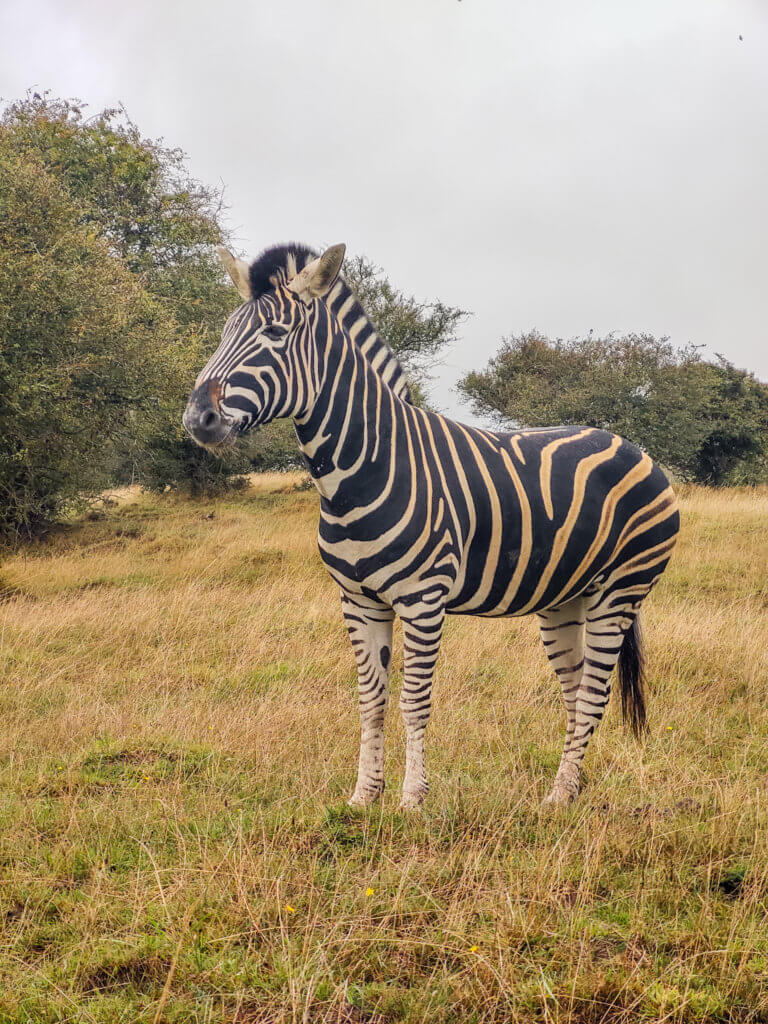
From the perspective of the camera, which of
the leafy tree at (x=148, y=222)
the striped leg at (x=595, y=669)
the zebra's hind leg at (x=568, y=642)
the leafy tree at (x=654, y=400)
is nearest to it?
the striped leg at (x=595, y=669)

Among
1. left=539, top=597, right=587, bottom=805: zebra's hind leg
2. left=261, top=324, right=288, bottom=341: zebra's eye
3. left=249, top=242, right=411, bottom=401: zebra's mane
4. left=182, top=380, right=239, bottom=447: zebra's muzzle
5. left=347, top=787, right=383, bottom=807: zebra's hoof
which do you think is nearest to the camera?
left=182, top=380, right=239, bottom=447: zebra's muzzle

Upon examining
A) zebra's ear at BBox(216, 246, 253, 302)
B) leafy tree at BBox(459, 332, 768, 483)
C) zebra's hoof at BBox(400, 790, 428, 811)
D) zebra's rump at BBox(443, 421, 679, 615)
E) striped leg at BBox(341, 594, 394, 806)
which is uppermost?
leafy tree at BBox(459, 332, 768, 483)

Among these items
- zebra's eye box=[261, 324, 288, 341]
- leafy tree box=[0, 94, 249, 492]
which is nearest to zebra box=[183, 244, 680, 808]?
zebra's eye box=[261, 324, 288, 341]

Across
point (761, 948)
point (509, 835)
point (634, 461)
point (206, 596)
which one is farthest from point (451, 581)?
point (206, 596)

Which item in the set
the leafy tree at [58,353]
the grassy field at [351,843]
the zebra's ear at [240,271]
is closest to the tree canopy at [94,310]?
the leafy tree at [58,353]

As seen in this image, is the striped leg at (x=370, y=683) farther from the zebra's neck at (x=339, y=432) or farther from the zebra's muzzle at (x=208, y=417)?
the zebra's muzzle at (x=208, y=417)

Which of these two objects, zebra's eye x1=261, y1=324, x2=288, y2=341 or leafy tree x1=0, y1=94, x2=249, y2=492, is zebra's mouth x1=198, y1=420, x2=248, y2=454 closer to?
zebra's eye x1=261, y1=324, x2=288, y2=341

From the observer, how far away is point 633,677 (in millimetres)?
5262

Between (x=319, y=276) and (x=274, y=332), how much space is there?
418mm

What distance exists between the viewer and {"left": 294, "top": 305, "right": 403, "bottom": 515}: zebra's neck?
13.4ft

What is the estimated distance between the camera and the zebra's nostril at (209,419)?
139 inches

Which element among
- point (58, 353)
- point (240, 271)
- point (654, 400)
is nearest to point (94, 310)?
point (58, 353)

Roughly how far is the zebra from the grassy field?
620 mm

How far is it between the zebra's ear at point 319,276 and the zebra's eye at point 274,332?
0.26m
